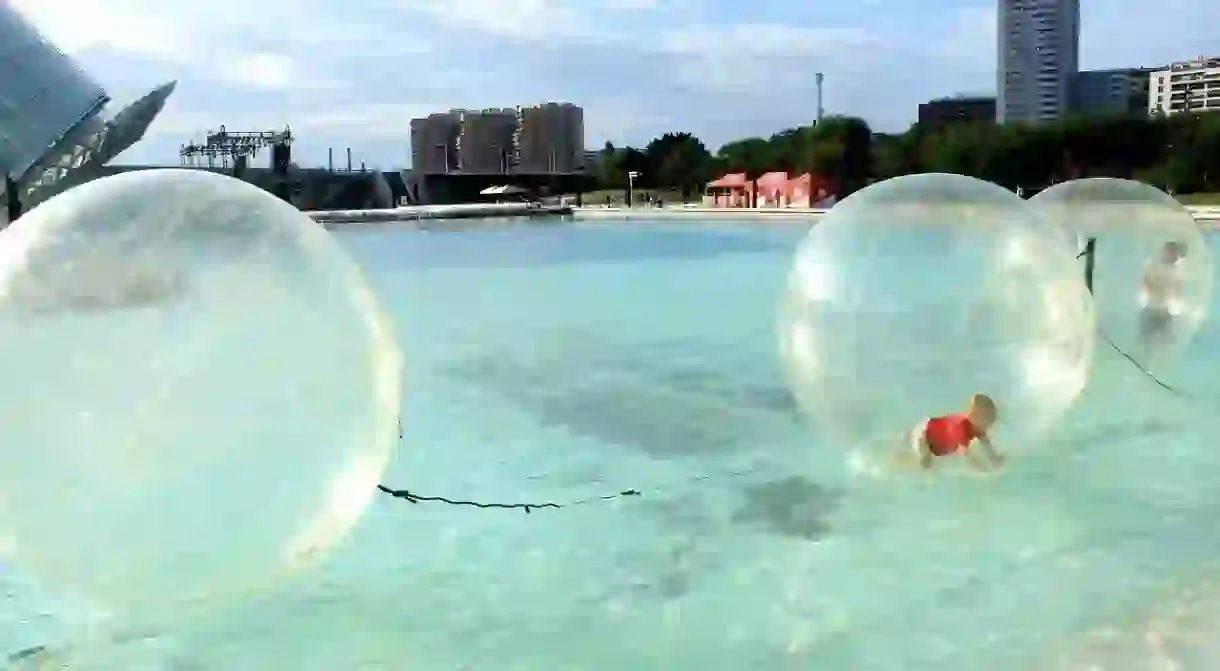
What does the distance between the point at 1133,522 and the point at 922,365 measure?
1352 millimetres

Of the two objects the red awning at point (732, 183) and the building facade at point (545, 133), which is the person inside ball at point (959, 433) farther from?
the building facade at point (545, 133)

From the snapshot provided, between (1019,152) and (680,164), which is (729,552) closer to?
(1019,152)

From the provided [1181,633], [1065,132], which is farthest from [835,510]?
[1065,132]

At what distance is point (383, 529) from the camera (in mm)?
4816

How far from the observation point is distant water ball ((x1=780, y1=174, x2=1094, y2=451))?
422 centimetres

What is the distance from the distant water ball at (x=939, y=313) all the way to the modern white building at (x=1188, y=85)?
11218 cm

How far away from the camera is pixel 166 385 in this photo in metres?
2.67

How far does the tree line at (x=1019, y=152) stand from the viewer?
43719mm

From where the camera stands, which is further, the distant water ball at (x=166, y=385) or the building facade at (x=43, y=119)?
the building facade at (x=43, y=119)

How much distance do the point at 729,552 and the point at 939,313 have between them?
1230mm

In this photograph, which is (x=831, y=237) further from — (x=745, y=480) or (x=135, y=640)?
(x=135, y=640)

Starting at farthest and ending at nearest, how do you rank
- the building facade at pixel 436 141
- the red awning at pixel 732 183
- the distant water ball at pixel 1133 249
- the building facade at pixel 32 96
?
the building facade at pixel 436 141 → the red awning at pixel 732 183 → the building facade at pixel 32 96 → the distant water ball at pixel 1133 249

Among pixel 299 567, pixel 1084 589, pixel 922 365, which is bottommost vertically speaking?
pixel 1084 589

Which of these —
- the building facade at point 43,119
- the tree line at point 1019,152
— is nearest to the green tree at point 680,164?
the tree line at point 1019,152
